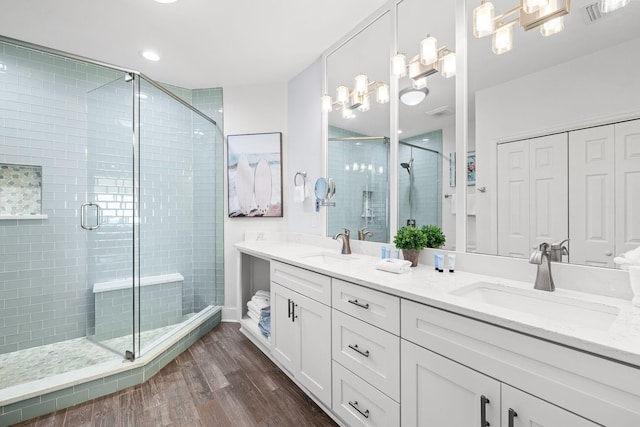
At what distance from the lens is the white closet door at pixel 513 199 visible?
128 centimetres

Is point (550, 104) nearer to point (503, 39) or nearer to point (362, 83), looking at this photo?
point (503, 39)

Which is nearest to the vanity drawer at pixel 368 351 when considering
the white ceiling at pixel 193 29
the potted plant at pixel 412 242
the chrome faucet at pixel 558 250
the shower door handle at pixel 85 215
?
the potted plant at pixel 412 242

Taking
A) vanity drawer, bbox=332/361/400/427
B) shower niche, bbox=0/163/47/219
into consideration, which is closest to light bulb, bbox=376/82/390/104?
vanity drawer, bbox=332/361/400/427

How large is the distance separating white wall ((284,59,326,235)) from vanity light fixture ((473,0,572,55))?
148cm

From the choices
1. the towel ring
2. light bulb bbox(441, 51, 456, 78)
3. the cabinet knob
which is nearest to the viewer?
the cabinet knob

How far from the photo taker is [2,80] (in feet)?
7.33

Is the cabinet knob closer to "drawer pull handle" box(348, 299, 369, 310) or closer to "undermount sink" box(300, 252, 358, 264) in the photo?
"drawer pull handle" box(348, 299, 369, 310)

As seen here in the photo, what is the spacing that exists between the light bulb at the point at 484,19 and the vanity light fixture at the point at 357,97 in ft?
2.21

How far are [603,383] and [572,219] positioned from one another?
0.72 metres

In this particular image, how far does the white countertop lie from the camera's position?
2.20 feet

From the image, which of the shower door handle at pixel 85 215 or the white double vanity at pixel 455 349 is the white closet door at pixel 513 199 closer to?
the white double vanity at pixel 455 349

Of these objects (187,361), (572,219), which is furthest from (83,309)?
(572,219)

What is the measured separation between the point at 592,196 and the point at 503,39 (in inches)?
32.9

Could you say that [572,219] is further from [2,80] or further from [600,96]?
[2,80]
